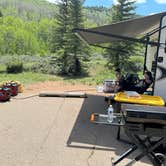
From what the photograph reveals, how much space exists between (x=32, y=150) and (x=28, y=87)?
227 inches

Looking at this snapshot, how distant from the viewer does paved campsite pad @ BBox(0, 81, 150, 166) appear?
339cm

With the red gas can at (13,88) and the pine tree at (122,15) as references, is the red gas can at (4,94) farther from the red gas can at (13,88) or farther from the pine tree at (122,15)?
the pine tree at (122,15)

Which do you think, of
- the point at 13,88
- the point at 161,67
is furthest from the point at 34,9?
the point at 161,67

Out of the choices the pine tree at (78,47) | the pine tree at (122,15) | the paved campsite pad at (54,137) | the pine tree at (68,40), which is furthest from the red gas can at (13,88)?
the pine tree at (122,15)

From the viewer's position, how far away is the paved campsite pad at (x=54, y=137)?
339cm

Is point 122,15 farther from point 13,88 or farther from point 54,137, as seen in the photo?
point 54,137

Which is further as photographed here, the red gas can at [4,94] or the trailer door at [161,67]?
the red gas can at [4,94]

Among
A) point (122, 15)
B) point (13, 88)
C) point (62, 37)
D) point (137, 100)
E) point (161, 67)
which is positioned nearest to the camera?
point (137, 100)

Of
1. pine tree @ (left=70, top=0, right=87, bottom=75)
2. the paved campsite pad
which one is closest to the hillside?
pine tree @ (left=70, top=0, right=87, bottom=75)

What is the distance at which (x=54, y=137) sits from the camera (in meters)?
4.19

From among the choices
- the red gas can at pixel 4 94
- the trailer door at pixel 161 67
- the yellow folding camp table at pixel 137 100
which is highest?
the trailer door at pixel 161 67

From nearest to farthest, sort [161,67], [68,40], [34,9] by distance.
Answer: [161,67] → [68,40] → [34,9]

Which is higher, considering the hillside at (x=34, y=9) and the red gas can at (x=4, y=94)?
the hillside at (x=34, y=9)

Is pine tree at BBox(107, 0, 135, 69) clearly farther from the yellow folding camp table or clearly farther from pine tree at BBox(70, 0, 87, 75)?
the yellow folding camp table
